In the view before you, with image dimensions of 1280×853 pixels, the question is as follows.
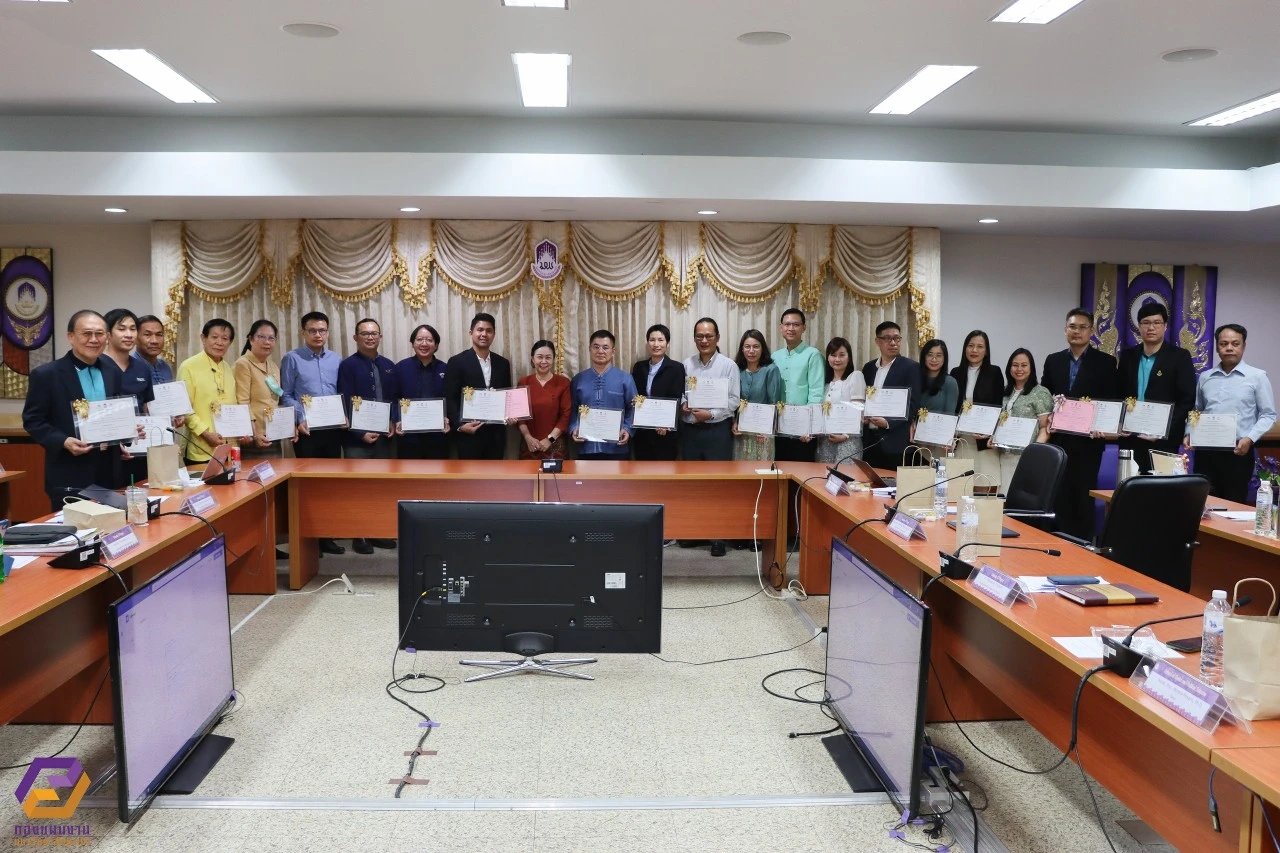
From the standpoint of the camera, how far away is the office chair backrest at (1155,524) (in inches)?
130

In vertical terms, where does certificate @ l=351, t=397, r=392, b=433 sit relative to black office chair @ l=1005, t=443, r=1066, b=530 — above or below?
above

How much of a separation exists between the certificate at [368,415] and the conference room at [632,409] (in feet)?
0.14

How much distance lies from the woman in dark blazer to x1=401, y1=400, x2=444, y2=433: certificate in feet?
4.48

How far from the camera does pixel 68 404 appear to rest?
4.14 metres

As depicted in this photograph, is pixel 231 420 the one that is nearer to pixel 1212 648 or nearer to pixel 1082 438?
pixel 1212 648

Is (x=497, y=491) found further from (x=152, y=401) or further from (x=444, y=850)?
(x=444, y=850)

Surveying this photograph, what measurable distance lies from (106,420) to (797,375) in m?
4.18

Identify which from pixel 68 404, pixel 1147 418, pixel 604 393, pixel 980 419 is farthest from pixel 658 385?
pixel 68 404

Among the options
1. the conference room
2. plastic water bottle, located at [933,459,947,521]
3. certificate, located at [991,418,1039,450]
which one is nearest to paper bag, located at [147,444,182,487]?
the conference room

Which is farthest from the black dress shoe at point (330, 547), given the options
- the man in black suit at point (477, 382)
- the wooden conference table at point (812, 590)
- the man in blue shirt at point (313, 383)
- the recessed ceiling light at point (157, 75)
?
the recessed ceiling light at point (157, 75)

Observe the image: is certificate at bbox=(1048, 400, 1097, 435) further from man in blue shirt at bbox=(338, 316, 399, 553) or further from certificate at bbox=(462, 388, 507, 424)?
man in blue shirt at bbox=(338, 316, 399, 553)

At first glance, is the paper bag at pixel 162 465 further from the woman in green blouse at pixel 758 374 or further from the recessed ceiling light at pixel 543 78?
the woman in green blouse at pixel 758 374

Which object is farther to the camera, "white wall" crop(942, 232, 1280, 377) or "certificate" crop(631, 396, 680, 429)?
"white wall" crop(942, 232, 1280, 377)

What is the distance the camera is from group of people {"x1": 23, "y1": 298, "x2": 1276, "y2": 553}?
5281 mm
